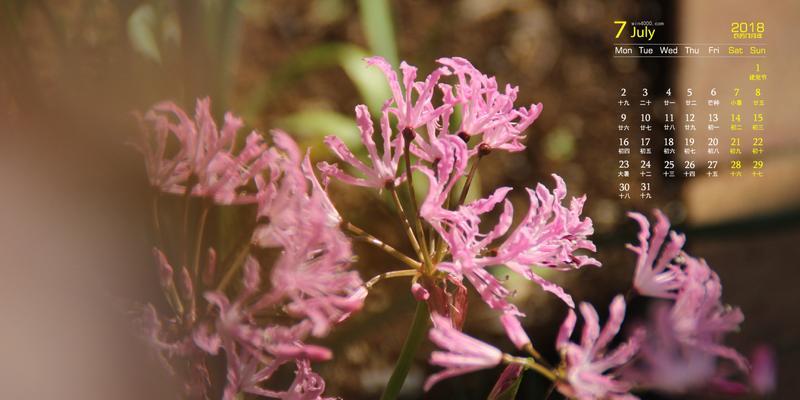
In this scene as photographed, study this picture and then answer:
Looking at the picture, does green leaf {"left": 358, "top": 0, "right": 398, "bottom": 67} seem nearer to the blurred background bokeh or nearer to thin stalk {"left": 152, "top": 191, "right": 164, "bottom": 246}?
the blurred background bokeh

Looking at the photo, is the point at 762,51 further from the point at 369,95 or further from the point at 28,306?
the point at 28,306

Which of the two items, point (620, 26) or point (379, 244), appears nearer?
point (379, 244)

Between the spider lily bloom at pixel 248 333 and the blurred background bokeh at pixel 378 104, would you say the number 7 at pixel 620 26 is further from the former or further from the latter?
the spider lily bloom at pixel 248 333


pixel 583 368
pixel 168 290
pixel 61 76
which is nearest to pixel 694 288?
pixel 583 368
